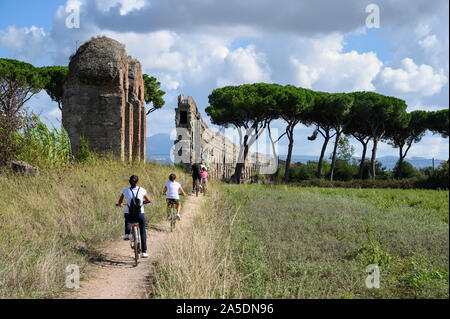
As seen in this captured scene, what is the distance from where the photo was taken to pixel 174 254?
18.7ft

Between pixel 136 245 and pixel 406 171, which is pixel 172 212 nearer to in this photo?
pixel 136 245

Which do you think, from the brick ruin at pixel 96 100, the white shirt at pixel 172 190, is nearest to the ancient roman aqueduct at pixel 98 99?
the brick ruin at pixel 96 100

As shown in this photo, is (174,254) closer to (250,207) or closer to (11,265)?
(11,265)

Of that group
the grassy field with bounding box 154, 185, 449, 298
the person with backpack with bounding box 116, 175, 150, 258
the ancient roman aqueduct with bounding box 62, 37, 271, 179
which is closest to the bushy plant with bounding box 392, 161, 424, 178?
the grassy field with bounding box 154, 185, 449, 298

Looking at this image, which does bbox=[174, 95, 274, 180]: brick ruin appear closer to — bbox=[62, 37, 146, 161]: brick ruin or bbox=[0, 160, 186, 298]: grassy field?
bbox=[62, 37, 146, 161]: brick ruin

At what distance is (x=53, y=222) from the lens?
775 centimetres

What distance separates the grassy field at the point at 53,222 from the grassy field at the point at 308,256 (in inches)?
60.9

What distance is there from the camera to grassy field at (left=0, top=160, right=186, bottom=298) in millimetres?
5203

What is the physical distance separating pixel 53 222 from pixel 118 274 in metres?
2.44

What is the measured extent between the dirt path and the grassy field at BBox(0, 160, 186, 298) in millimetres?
250

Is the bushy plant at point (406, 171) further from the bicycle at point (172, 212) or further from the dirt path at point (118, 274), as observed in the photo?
the dirt path at point (118, 274)

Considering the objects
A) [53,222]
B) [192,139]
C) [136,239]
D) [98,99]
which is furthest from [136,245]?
[192,139]

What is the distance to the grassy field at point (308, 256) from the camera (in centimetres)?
496
